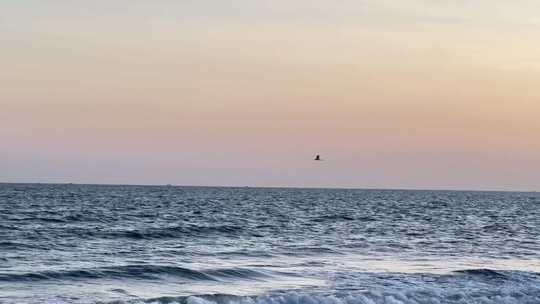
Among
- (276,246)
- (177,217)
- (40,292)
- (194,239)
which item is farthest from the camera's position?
(177,217)

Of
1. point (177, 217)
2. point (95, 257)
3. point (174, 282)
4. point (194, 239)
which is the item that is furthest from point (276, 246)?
point (177, 217)

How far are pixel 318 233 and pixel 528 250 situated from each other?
12.4 meters

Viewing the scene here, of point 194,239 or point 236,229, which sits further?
point 236,229

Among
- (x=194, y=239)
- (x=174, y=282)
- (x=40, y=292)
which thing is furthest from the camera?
(x=194, y=239)

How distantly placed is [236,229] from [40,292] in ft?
79.6

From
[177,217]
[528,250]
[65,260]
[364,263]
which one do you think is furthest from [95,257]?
[177,217]

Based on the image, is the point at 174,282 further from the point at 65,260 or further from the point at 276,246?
the point at 276,246

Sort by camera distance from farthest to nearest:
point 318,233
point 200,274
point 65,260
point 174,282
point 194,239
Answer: point 318,233, point 194,239, point 65,260, point 200,274, point 174,282

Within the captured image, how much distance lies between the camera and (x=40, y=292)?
75.3 ft

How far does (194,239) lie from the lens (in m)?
40.8

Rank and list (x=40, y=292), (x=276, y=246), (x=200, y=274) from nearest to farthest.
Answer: (x=40, y=292)
(x=200, y=274)
(x=276, y=246)

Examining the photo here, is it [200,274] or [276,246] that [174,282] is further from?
[276,246]

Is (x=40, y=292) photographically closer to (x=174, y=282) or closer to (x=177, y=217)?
(x=174, y=282)

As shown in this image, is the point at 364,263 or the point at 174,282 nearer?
the point at 174,282
